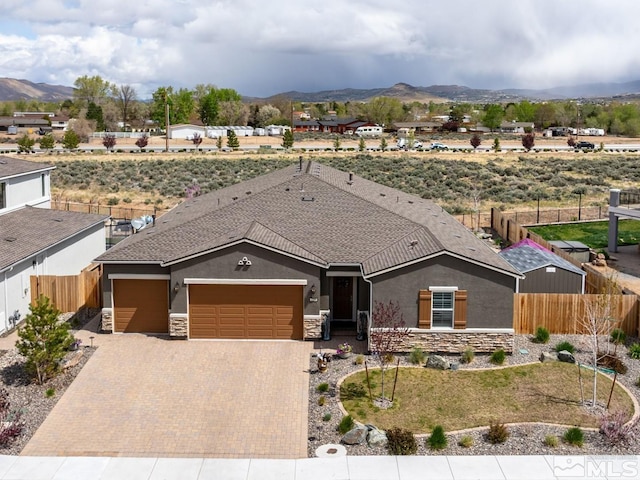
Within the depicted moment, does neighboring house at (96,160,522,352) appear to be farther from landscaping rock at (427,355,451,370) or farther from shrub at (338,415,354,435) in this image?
shrub at (338,415,354,435)

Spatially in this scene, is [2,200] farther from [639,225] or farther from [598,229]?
[639,225]

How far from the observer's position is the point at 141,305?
24.4 m

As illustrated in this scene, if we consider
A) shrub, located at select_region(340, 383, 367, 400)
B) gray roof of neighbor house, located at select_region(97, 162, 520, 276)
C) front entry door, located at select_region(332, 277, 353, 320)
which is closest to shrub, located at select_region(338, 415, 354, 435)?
shrub, located at select_region(340, 383, 367, 400)

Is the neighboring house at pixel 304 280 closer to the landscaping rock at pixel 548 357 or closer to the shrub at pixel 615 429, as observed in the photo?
the landscaping rock at pixel 548 357

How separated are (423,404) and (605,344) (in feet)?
27.2

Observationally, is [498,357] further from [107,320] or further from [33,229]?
[33,229]

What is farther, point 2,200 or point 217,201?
point 217,201

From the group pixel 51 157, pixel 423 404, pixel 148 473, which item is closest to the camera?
pixel 148 473

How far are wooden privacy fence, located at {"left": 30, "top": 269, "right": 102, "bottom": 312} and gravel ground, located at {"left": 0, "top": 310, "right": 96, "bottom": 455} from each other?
4.29m

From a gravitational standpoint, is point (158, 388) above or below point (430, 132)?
below

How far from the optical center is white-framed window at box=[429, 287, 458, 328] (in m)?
22.3

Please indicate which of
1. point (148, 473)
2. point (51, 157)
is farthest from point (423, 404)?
point (51, 157)

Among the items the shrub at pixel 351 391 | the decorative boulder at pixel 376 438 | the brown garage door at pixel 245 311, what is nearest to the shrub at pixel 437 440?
the decorative boulder at pixel 376 438

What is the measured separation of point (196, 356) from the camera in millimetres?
22250
